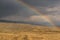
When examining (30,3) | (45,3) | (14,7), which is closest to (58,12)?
(45,3)

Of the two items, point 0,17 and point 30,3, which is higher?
point 30,3

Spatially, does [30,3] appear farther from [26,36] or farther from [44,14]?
[26,36]

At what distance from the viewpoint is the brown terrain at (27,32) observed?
1.78 metres

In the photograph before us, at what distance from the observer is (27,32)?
1787 mm

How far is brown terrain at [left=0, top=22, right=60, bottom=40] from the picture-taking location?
178 cm

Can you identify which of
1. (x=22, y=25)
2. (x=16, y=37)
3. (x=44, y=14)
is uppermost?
(x=44, y=14)

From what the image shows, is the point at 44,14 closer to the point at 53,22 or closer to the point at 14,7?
the point at 53,22

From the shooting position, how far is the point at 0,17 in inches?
71.6

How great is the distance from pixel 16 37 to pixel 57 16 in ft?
1.52

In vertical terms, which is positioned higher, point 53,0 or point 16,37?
point 53,0

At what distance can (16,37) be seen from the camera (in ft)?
5.85

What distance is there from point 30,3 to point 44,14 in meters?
0.18

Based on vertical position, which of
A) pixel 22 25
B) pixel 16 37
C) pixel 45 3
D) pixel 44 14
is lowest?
pixel 16 37

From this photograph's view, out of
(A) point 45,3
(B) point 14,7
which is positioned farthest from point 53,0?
(B) point 14,7
